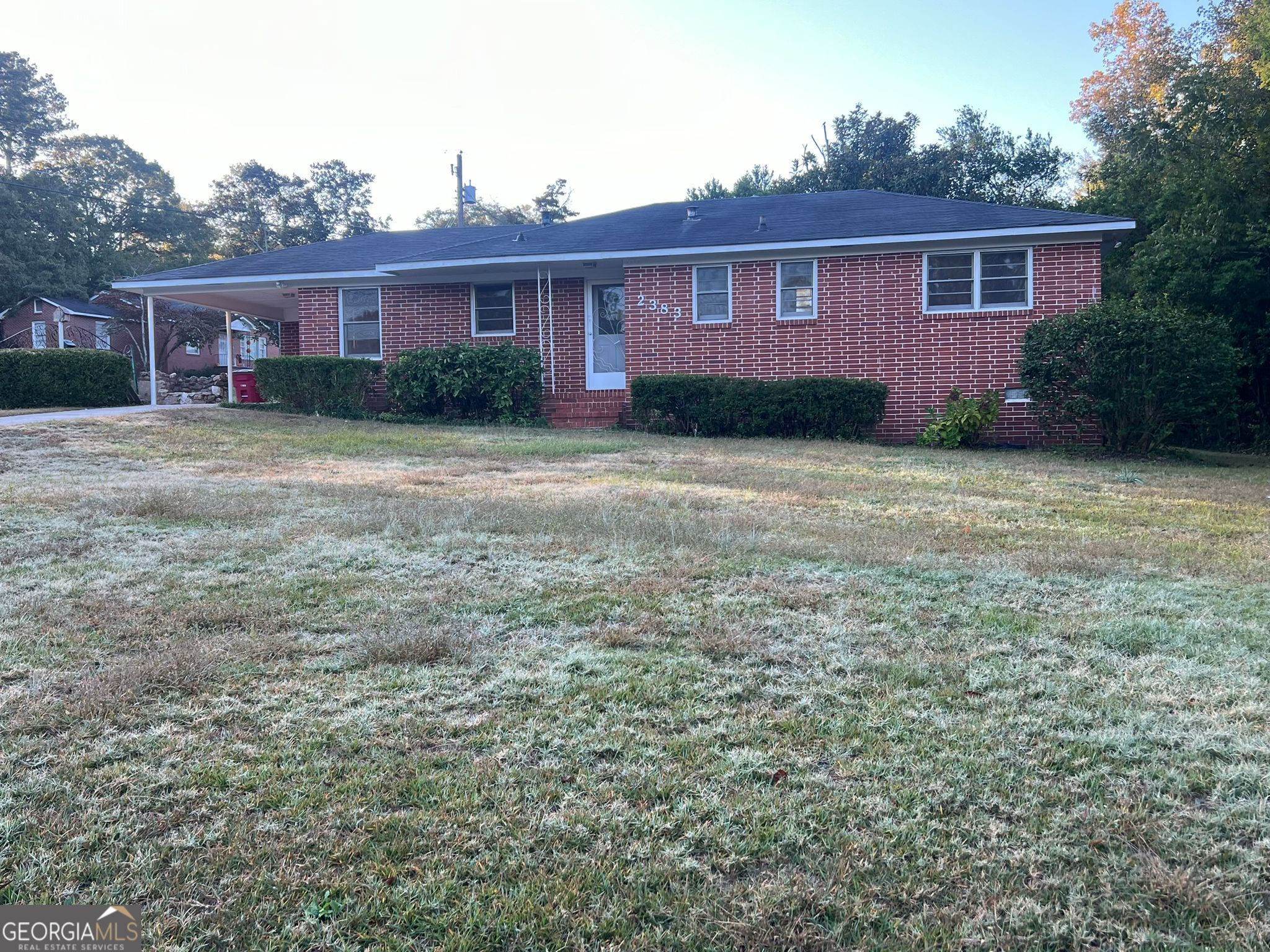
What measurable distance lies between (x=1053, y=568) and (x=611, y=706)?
2.92 meters

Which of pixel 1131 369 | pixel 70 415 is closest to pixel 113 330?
pixel 70 415

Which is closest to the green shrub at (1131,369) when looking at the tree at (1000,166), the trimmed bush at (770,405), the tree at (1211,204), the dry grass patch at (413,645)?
the trimmed bush at (770,405)

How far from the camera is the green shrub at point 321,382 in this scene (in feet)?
46.5

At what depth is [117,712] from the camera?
2.65 meters

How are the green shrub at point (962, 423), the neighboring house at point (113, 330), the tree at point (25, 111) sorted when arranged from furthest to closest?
the tree at point (25, 111) < the neighboring house at point (113, 330) < the green shrub at point (962, 423)

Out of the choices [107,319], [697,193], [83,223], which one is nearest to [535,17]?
[697,193]

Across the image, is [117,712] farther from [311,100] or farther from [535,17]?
[311,100]

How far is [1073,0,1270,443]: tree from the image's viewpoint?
1362cm

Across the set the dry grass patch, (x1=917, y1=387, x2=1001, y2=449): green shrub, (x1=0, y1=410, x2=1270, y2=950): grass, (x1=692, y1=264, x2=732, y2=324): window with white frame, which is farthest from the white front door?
the dry grass patch

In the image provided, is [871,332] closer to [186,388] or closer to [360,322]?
[360,322]

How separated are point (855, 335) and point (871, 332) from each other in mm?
249

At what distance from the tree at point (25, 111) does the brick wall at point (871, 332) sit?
133ft

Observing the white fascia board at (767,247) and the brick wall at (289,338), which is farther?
the brick wall at (289,338)
